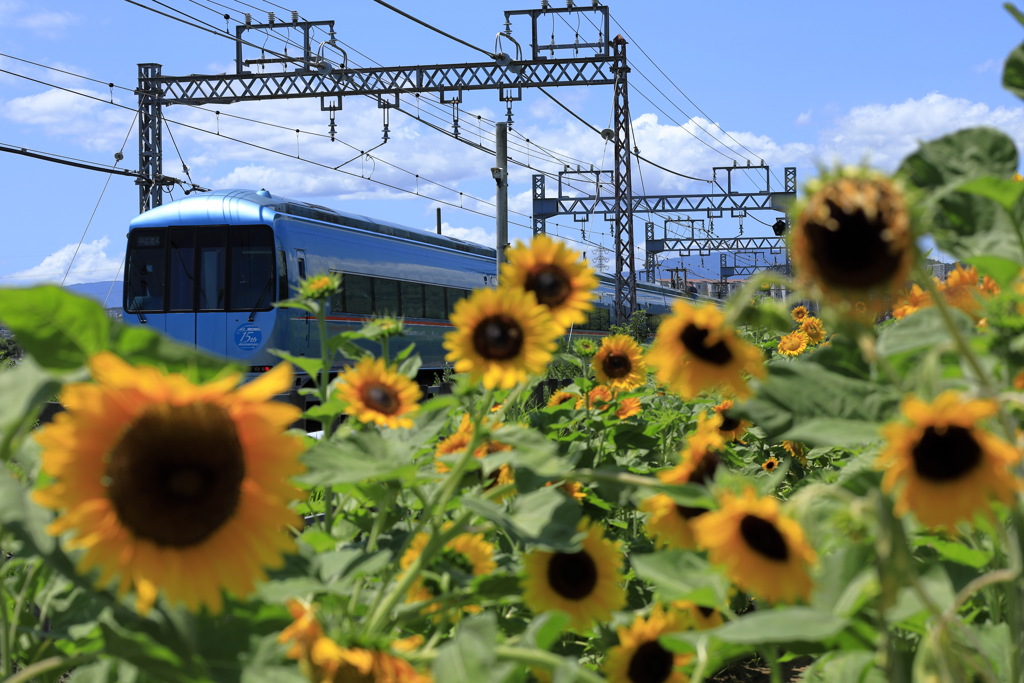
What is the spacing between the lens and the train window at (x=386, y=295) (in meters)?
17.4

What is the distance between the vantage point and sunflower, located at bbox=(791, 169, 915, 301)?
27.1 inches

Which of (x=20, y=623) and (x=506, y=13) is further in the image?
(x=506, y=13)

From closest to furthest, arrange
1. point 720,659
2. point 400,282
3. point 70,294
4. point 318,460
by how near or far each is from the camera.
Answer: point 70,294, point 720,659, point 318,460, point 400,282

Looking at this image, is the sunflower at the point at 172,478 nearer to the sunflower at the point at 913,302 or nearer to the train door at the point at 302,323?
the sunflower at the point at 913,302

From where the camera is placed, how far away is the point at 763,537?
2.71 ft

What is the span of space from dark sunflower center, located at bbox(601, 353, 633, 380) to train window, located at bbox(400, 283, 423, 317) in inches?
617

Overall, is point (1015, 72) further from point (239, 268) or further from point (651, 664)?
point (239, 268)

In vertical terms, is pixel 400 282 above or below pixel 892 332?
above

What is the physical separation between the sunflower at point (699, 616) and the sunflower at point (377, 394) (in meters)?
0.53

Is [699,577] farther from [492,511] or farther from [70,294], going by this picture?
[70,294]

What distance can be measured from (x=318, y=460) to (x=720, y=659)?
525 millimetres

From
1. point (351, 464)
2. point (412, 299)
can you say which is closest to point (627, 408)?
point (351, 464)

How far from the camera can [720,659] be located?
3.61ft

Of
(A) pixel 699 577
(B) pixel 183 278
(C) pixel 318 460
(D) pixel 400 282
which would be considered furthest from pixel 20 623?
(D) pixel 400 282
